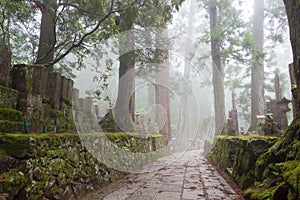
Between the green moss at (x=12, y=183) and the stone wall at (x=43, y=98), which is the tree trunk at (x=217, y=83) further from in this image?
the green moss at (x=12, y=183)

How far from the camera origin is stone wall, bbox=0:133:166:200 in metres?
2.12

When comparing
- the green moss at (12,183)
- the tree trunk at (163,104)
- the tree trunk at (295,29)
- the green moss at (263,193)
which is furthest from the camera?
the tree trunk at (163,104)

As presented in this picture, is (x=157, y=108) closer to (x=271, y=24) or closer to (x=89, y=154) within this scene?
(x=271, y=24)

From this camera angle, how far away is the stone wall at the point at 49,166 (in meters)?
2.12

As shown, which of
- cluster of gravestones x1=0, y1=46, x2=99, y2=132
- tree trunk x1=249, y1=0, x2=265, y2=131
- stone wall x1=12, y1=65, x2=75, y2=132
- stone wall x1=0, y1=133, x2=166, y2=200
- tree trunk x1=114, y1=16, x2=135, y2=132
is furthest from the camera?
tree trunk x1=249, y1=0, x2=265, y2=131

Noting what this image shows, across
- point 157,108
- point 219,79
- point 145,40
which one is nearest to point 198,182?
point 145,40

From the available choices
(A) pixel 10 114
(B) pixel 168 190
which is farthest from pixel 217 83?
(A) pixel 10 114

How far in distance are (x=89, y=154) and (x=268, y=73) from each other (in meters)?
15.8

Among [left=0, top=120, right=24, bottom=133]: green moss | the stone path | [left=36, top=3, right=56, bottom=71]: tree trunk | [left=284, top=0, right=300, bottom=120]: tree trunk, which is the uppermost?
[left=36, top=3, right=56, bottom=71]: tree trunk

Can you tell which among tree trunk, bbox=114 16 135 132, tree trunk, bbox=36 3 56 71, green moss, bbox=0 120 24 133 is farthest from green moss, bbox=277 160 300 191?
tree trunk, bbox=36 3 56 71

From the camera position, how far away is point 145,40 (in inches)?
303

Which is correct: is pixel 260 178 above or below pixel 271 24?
below

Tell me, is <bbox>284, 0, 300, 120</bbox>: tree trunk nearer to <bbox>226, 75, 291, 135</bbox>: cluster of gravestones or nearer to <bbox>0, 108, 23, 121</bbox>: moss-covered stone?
<bbox>226, 75, 291, 135</bbox>: cluster of gravestones

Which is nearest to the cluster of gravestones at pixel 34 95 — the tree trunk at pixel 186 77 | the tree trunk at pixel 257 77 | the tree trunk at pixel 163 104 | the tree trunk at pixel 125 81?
the tree trunk at pixel 125 81
